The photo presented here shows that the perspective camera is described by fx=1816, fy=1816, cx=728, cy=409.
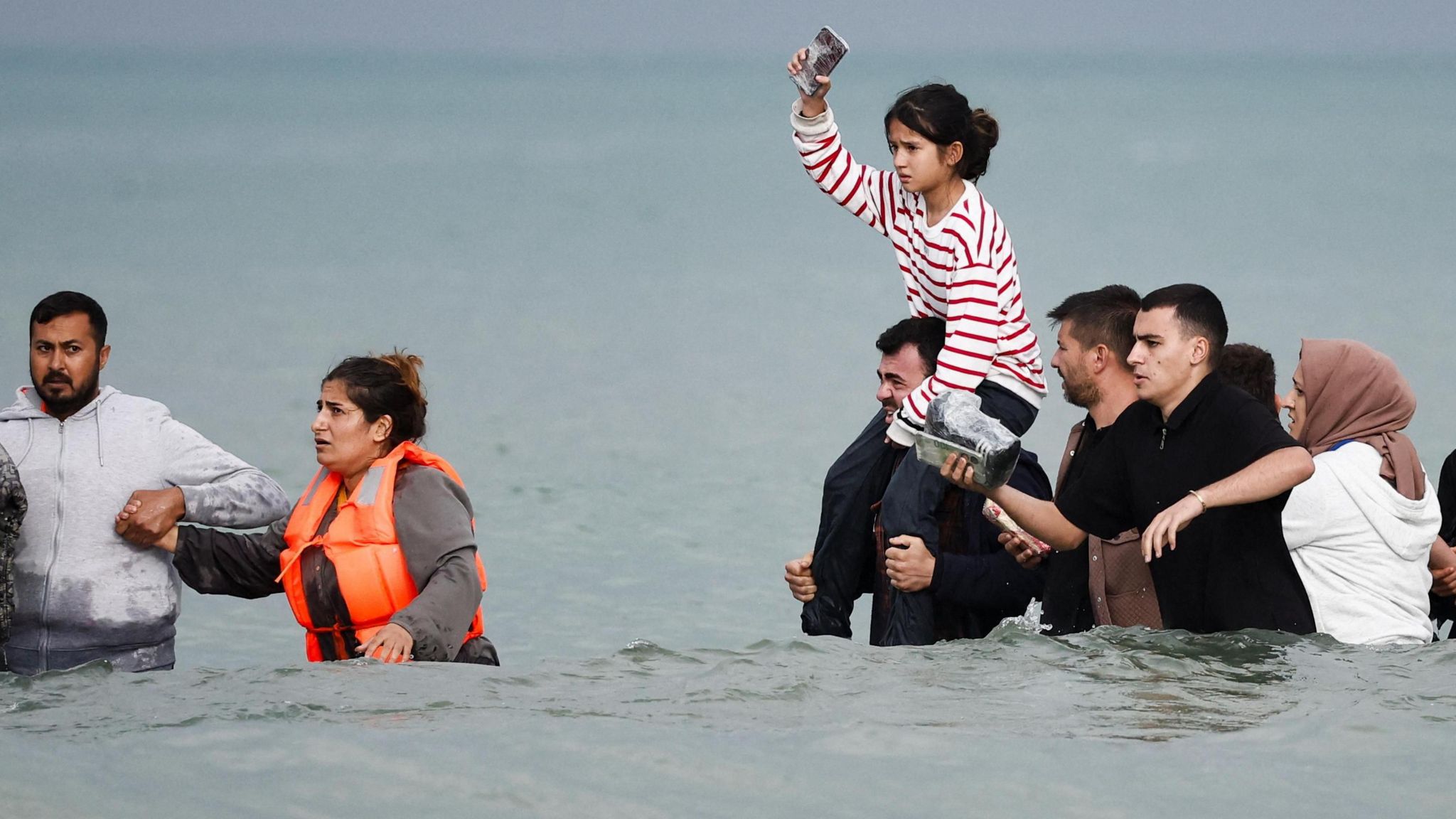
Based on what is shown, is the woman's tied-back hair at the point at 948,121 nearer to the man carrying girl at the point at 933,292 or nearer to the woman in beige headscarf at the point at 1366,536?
the man carrying girl at the point at 933,292

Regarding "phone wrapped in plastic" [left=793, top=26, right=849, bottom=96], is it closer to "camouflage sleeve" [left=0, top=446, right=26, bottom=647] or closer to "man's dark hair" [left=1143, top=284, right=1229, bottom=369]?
"man's dark hair" [left=1143, top=284, right=1229, bottom=369]

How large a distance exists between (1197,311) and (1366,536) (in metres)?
0.70

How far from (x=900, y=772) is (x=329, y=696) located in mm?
1343

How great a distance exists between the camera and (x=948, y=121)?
4664mm

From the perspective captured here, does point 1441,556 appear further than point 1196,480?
Yes

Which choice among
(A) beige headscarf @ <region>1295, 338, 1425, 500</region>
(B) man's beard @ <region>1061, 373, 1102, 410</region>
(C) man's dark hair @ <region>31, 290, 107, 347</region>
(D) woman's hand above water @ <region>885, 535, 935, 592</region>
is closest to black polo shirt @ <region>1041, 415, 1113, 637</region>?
(B) man's beard @ <region>1061, 373, 1102, 410</region>

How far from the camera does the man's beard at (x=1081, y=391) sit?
15.1ft

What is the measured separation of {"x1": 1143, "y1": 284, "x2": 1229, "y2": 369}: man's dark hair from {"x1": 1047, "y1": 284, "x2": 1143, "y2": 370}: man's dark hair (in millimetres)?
297

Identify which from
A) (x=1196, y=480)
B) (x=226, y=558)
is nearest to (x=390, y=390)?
(x=226, y=558)

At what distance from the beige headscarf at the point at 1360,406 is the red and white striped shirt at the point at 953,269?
0.70 m

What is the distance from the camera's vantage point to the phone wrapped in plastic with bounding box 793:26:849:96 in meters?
4.88

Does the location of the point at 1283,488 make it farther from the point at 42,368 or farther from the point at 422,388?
the point at 42,368

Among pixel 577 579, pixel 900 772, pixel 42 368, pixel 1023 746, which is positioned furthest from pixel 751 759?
pixel 577 579

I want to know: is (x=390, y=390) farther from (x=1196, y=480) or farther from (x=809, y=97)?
(x=1196, y=480)
